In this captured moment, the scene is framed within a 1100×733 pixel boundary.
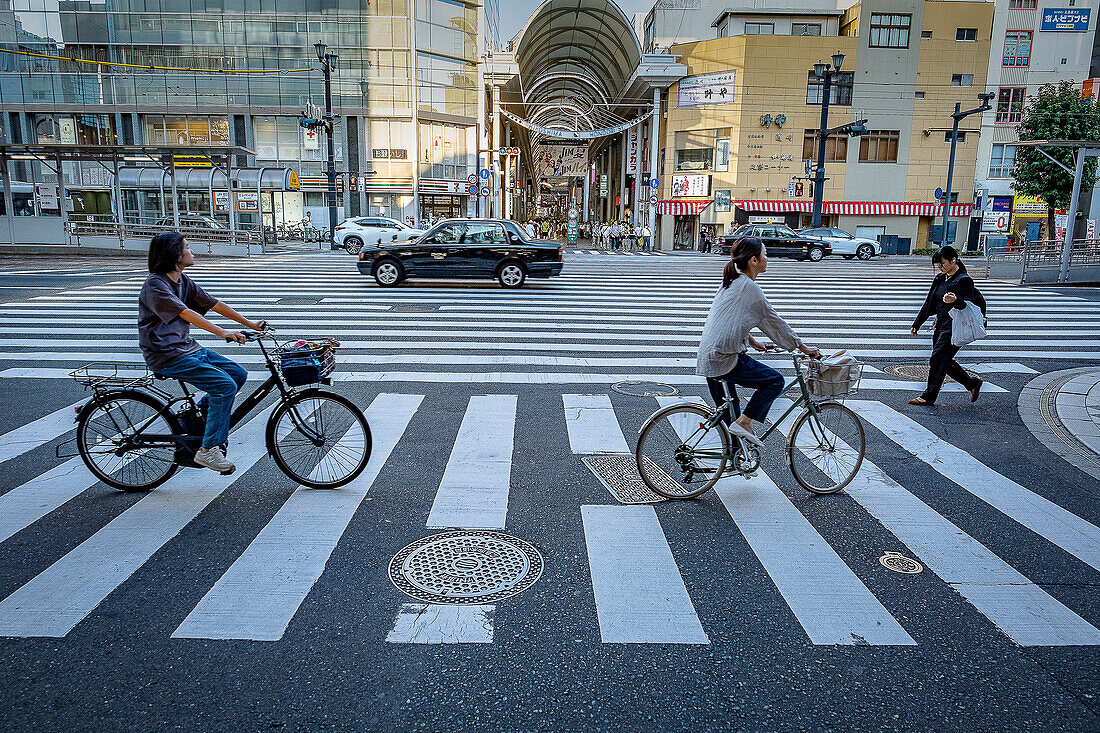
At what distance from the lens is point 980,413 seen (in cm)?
801

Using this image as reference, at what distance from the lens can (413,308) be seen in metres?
15.2

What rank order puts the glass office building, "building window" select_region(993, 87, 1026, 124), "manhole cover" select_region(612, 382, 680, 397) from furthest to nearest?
"building window" select_region(993, 87, 1026, 124) → the glass office building → "manhole cover" select_region(612, 382, 680, 397)

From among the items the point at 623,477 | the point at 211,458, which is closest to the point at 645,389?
the point at 623,477

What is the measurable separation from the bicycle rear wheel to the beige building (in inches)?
1770

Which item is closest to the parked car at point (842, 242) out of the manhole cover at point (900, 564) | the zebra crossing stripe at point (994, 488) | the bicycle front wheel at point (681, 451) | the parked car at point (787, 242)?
the parked car at point (787, 242)

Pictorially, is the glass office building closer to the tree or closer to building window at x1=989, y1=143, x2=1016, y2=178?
the tree

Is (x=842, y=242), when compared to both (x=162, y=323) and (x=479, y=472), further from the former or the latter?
(x=162, y=323)

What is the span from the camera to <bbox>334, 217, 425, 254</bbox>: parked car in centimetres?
3438

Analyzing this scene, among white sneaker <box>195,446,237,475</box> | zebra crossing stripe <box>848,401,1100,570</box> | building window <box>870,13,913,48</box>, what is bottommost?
zebra crossing stripe <box>848,401,1100,570</box>

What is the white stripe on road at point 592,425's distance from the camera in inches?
257


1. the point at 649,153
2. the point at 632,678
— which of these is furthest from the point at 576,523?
the point at 649,153

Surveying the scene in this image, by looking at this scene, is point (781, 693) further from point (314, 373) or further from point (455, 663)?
point (314, 373)

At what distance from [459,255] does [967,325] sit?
514 inches

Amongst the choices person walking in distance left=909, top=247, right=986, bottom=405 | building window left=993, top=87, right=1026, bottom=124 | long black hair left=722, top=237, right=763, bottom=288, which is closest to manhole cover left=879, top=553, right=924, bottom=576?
long black hair left=722, top=237, right=763, bottom=288
